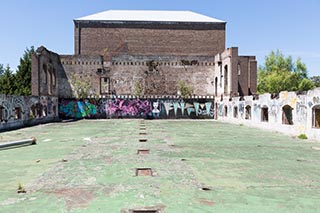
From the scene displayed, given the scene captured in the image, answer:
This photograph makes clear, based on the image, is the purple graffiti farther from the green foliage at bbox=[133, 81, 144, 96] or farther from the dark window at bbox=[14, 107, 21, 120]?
the dark window at bbox=[14, 107, 21, 120]

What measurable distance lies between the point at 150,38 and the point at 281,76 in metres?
20.0

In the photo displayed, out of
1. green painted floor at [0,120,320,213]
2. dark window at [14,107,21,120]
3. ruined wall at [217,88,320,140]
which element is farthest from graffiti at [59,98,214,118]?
green painted floor at [0,120,320,213]

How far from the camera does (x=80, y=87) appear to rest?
31172 millimetres

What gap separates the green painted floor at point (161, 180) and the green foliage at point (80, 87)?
2061 cm

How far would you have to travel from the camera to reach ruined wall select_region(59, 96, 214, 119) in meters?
30.6

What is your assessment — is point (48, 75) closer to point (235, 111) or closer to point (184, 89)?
point (184, 89)

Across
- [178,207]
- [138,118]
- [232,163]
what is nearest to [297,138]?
[232,163]

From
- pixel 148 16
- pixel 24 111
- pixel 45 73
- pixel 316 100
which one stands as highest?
pixel 148 16

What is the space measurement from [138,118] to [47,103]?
8.67m

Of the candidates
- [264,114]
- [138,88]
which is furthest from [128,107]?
[264,114]

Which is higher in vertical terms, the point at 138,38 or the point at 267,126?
the point at 138,38

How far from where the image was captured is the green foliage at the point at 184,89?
3161 centimetres

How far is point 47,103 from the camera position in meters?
26.5

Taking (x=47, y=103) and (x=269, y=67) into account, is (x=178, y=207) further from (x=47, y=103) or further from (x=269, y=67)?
(x=269, y=67)
